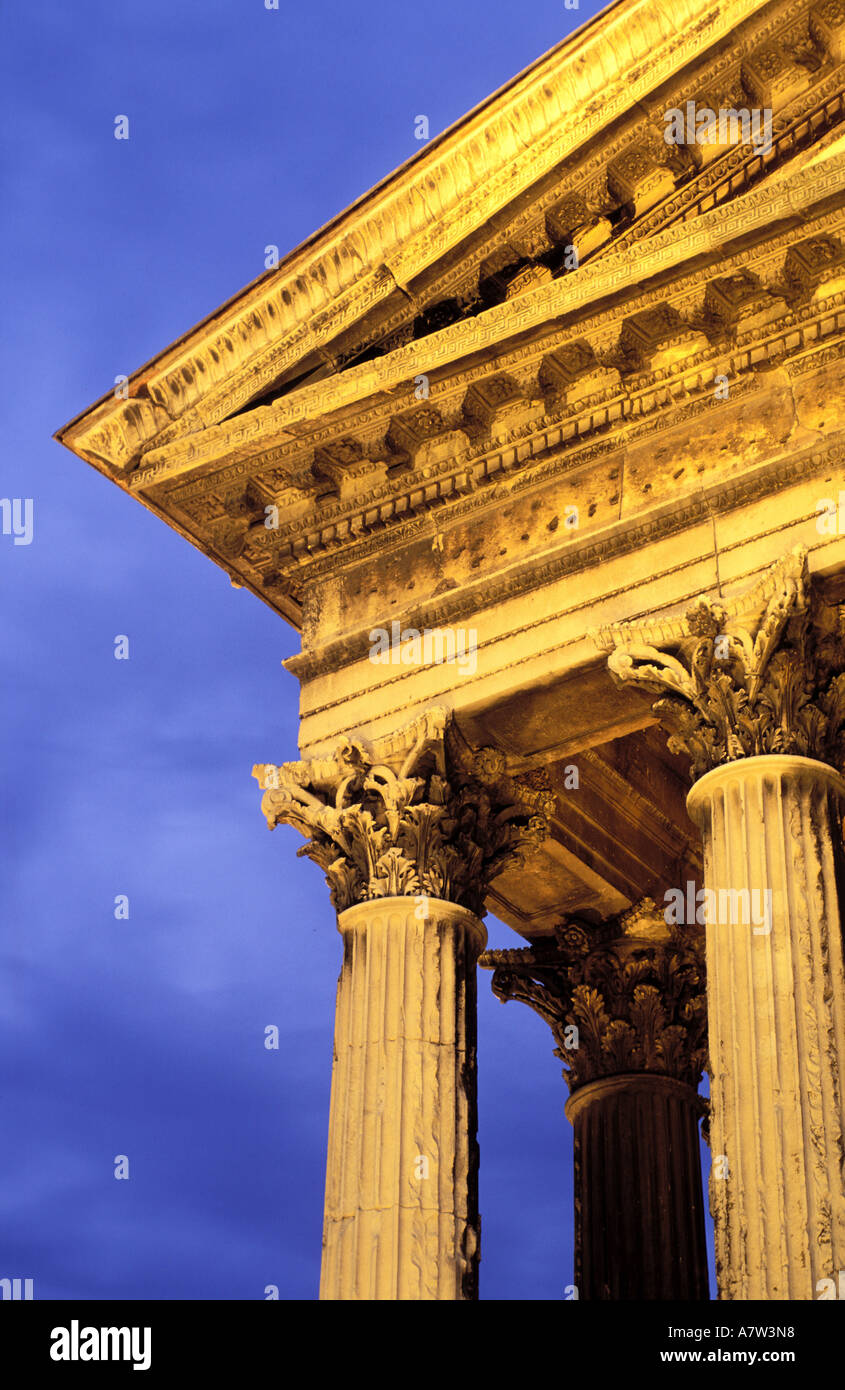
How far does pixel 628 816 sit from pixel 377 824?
4559 millimetres

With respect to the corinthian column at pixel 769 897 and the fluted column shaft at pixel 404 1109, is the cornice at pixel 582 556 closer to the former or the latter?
the corinthian column at pixel 769 897

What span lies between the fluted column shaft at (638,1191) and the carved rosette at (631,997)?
0.26 meters

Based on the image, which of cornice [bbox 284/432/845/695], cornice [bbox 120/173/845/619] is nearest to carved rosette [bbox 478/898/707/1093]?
cornice [bbox 284/432/845/695]

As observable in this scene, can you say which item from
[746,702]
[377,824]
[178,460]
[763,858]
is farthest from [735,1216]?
[178,460]

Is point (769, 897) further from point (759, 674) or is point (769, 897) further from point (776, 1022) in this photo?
point (759, 674)

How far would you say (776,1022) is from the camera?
17844mm

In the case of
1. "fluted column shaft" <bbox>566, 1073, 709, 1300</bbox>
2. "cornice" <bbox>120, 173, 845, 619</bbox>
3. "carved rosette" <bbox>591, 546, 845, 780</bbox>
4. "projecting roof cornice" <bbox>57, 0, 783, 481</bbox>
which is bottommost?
"fluted column shaft" <bbox>566, 1073, 709, 1300</bbox>

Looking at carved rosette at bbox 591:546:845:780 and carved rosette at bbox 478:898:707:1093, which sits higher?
carved rosette at bbox 591:546:845:780

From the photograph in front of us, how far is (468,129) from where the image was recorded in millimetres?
22391

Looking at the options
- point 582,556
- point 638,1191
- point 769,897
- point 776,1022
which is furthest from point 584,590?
point 638,1191

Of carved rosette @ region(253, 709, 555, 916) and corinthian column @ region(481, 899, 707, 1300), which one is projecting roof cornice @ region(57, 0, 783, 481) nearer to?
carved rosette @ region(253, 709, 555, 916)

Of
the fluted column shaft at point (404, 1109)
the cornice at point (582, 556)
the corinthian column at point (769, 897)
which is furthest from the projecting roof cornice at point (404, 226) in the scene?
the fluted column shaft at point (404, 1109)

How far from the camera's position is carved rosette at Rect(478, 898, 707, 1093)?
82.9ft

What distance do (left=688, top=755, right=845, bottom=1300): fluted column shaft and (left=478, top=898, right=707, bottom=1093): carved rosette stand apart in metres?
6.14
